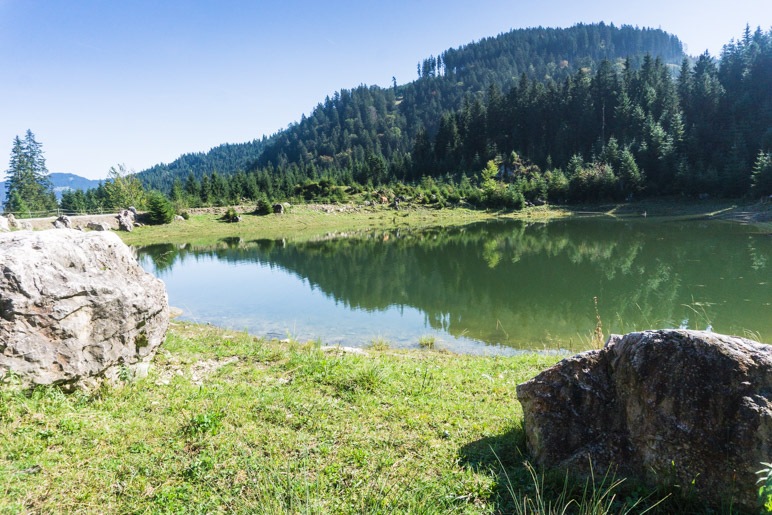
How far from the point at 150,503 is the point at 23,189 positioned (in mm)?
101781

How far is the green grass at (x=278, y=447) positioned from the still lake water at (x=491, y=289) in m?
6.40

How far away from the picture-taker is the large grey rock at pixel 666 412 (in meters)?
3.50

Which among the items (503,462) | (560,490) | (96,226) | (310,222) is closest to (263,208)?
(310,222)

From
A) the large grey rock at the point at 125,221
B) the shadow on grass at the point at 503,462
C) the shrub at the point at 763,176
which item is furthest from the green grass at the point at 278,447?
the shrub at the point at 763,176

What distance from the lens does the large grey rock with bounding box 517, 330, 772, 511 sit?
3.50 meters

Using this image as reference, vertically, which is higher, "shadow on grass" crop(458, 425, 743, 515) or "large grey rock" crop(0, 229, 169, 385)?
"large grey rock" crop(0, 229, 169, 385)

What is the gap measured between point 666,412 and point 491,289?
16604mm

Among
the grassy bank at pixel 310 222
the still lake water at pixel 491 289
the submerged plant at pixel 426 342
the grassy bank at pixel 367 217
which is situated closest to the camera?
the submerged plant at pixel 426 342

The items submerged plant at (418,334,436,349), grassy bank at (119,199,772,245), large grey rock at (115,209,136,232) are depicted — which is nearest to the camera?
submerged plant at (418,334,436,349)

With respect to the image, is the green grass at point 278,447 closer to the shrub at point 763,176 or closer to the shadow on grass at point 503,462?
the shadow on grass at point 503,462

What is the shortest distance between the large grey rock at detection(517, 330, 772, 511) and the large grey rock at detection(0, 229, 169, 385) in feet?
21.2

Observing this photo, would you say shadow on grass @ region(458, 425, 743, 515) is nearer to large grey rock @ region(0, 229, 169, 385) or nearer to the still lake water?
large grey rock @ region(0, 229, 169, 385)

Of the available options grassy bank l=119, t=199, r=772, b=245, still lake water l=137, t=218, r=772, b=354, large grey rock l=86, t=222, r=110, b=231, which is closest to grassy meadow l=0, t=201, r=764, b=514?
still lake water l=137, t=218, r=772, b=354

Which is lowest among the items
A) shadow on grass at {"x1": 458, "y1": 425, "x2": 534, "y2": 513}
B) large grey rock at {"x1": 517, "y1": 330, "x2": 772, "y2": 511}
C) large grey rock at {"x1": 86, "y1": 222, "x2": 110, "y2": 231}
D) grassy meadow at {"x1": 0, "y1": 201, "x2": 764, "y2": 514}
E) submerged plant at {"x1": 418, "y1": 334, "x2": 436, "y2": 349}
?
submerged plant at {"x1": 418, "y1": 334, "x2": 436, "y2": 349}
